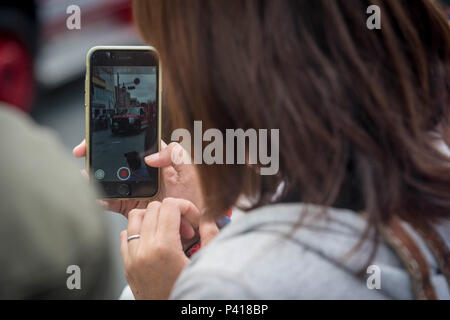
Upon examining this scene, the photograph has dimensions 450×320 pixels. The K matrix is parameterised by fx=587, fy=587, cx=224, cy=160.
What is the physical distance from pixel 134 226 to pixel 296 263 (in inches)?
12.9

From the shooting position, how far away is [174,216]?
32.3 inches

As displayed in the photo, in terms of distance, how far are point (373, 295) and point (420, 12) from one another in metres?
0.34

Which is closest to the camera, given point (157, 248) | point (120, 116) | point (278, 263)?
point (278, 263)

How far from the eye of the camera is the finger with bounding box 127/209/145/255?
2.70ft

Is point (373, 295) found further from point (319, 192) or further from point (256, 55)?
point (256, 55)

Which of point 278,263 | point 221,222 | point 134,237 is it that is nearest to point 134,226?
point 134,237

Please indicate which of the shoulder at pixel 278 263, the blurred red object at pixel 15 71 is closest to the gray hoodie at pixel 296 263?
the shoulder at pixel 278 263

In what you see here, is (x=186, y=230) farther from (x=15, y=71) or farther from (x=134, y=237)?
(x=15, y=71)

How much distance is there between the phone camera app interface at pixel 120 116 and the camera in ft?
3.08

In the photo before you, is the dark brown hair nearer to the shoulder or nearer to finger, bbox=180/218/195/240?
the shoulder

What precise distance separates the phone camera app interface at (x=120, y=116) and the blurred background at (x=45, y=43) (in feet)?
5.41

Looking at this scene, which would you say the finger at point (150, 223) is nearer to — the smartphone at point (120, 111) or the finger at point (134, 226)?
the finger at point (134, 226)

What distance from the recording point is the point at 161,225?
0.81 m
